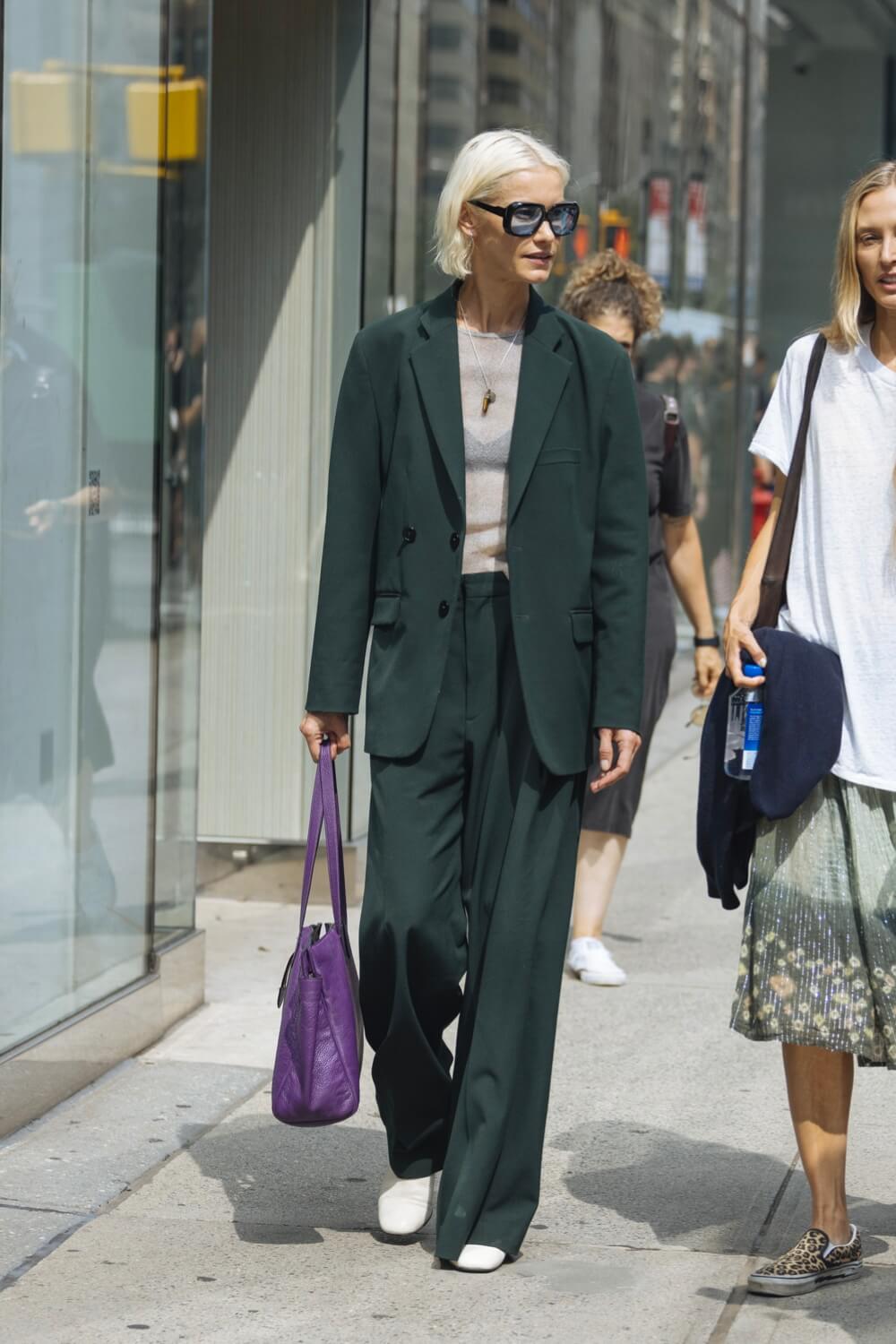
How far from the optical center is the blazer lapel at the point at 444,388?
3756 millimetres

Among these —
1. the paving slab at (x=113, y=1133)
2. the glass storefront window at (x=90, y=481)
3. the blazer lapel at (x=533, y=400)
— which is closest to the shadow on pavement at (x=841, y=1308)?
the paving slab at (x=113, y=1133)

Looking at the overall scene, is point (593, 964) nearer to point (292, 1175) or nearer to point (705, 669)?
point (705, 669)

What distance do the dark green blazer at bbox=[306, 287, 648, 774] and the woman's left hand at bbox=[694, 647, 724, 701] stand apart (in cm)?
226

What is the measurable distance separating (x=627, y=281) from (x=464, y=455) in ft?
7.70

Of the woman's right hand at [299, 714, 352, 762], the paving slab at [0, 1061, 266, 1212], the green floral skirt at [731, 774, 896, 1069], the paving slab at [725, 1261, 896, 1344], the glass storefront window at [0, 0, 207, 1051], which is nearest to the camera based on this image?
the paving slab at [725, 1261, 896, 1344]

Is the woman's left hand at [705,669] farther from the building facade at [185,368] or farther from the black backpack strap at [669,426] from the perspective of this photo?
the building facade at [185,368]

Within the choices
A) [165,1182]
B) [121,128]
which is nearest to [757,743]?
[165,1182]

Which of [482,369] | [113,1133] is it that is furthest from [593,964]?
[482,369]

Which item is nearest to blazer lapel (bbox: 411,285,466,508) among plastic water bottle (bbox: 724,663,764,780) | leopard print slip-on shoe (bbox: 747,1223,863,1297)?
plastic water bottle (bbox: 724,663,764,780)

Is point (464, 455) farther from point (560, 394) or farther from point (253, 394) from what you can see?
point (253, 394)

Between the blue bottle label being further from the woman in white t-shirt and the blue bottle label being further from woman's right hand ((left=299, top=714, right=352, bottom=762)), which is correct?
woman's right hand ((left=299, top=714, right=352, bottom=762))

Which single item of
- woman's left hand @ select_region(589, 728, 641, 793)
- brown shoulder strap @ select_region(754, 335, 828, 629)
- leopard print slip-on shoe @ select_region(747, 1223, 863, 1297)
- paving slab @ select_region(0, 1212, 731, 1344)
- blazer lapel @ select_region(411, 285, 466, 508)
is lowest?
paving slab @ select_region(0, 1212, 731, 1344)

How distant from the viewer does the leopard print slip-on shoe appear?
367cm

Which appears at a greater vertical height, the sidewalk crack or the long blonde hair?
the long blonde hair
